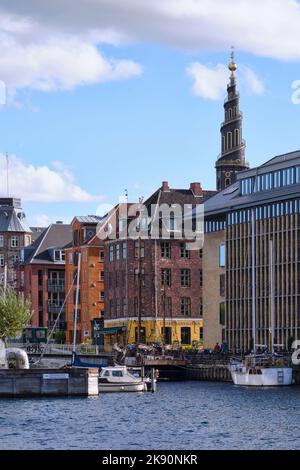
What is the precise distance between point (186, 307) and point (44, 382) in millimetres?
81629

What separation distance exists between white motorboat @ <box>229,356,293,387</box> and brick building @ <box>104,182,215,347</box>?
48805 millimetres

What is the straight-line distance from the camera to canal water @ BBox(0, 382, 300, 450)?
75.6 meters

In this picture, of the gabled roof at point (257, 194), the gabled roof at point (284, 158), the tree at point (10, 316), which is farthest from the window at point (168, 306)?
the gabled roof at point (284, 158)

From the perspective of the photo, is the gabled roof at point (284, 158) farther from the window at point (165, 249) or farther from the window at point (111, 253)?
the window at point (111, 253)

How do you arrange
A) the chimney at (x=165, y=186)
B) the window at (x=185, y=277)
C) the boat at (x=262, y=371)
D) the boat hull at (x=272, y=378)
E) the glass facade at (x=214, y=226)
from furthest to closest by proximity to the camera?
the chimney at (x=165, y=186) < the window at (x=185, y=277) < the glass facade at (x=214, y=226) < the boat at (x=262, y=371) < the boat hull at (x=272, y=378)

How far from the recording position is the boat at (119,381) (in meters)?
118

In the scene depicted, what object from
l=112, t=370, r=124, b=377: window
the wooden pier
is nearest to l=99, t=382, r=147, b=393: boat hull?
l=112, t=370, r=124, b=377: window

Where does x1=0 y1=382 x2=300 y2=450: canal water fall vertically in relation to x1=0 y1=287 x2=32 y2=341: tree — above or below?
below

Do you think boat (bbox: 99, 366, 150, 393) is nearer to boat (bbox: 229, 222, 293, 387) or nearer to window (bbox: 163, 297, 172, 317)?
boat (bbox: 229, 222, 293, 387)

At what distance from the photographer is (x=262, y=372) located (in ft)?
424

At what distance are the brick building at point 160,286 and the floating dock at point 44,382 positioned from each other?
244ft

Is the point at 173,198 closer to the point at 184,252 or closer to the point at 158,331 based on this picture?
the point at 184,252

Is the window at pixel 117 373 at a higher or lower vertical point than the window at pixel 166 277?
lower


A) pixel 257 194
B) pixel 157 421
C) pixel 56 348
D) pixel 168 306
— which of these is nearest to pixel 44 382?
pixel 157 421
